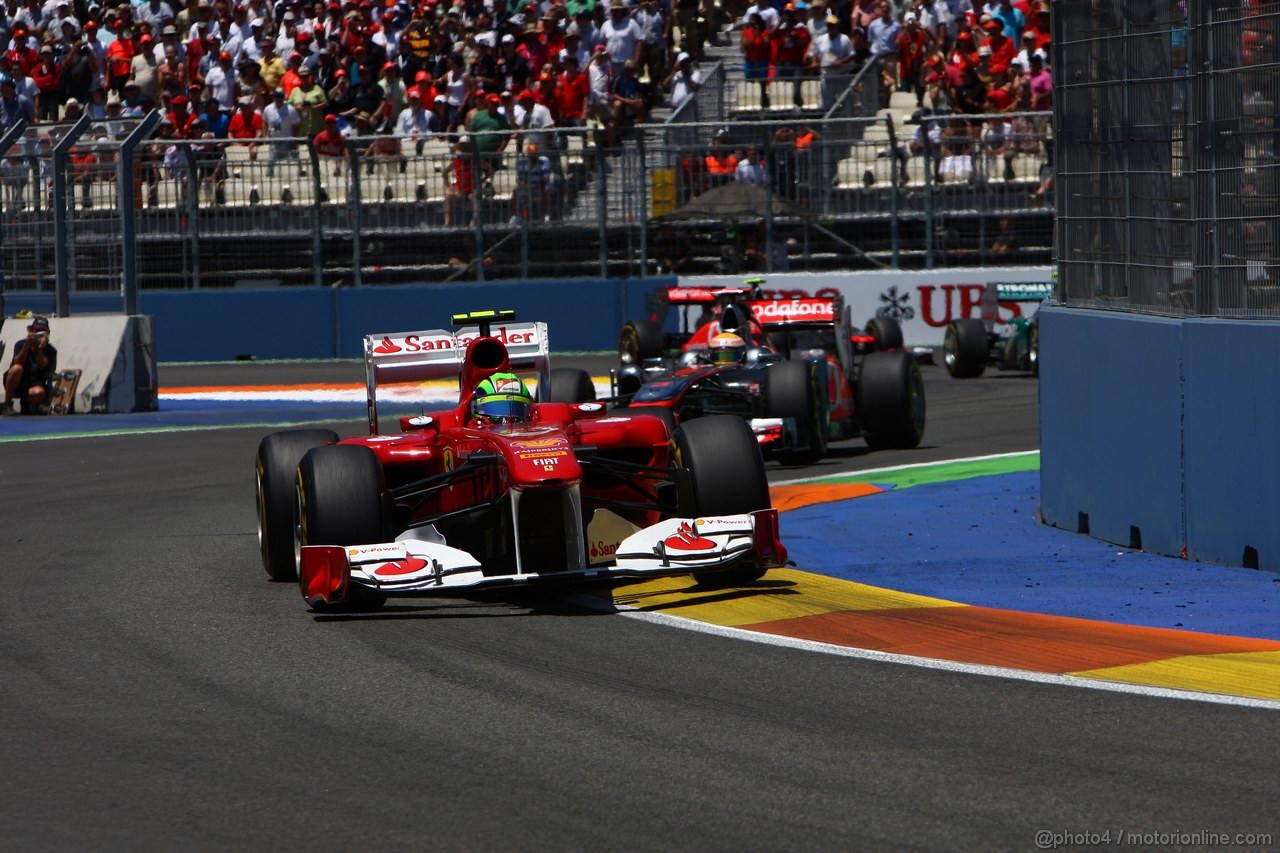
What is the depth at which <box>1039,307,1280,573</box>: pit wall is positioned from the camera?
8750 mm

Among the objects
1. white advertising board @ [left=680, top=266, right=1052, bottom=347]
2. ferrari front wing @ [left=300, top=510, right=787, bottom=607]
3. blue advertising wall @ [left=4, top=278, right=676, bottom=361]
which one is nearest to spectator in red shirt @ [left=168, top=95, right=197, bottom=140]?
blue advertising wall @ [left=4, top=278, right=676, bottom=361]

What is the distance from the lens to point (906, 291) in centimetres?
2562

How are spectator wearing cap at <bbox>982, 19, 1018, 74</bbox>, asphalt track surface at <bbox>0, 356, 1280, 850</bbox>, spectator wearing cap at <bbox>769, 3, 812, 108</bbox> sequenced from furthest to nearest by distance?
spectator wearing cap at <bbox>769, 3, 812, 108</bbox>
spectator wearing cap at <bbox>982, 19, 1018, 74</bbox>
asphalt track surface at <bbox>0, 356, 1280, 850</bbox>

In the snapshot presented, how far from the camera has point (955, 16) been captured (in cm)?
2656

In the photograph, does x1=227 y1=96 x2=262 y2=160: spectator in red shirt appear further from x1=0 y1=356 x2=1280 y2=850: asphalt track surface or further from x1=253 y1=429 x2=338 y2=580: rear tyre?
x1=0 y1=356 x2=1280 y2=850: asphalt track surface

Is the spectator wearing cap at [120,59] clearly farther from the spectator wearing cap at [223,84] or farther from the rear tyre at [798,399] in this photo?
the rear tyre at [798,399]

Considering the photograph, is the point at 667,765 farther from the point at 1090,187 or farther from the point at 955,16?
the point at 955,16

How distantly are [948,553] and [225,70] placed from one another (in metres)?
22.2

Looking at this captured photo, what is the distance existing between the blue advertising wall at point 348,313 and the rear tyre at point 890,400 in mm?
10448

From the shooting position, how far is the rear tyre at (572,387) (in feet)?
48.5

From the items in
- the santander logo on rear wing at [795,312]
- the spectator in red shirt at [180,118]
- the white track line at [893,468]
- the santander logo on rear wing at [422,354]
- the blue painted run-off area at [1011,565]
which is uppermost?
the spectator in red shirt at [180,118]

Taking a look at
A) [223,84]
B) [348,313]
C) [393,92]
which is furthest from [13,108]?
[348,313]

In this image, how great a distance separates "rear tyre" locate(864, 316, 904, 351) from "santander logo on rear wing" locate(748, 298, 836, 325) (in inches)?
Result: 158

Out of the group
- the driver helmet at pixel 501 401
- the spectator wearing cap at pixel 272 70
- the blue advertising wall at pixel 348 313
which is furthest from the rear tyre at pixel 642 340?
the driver helmet at pixel 501 401
